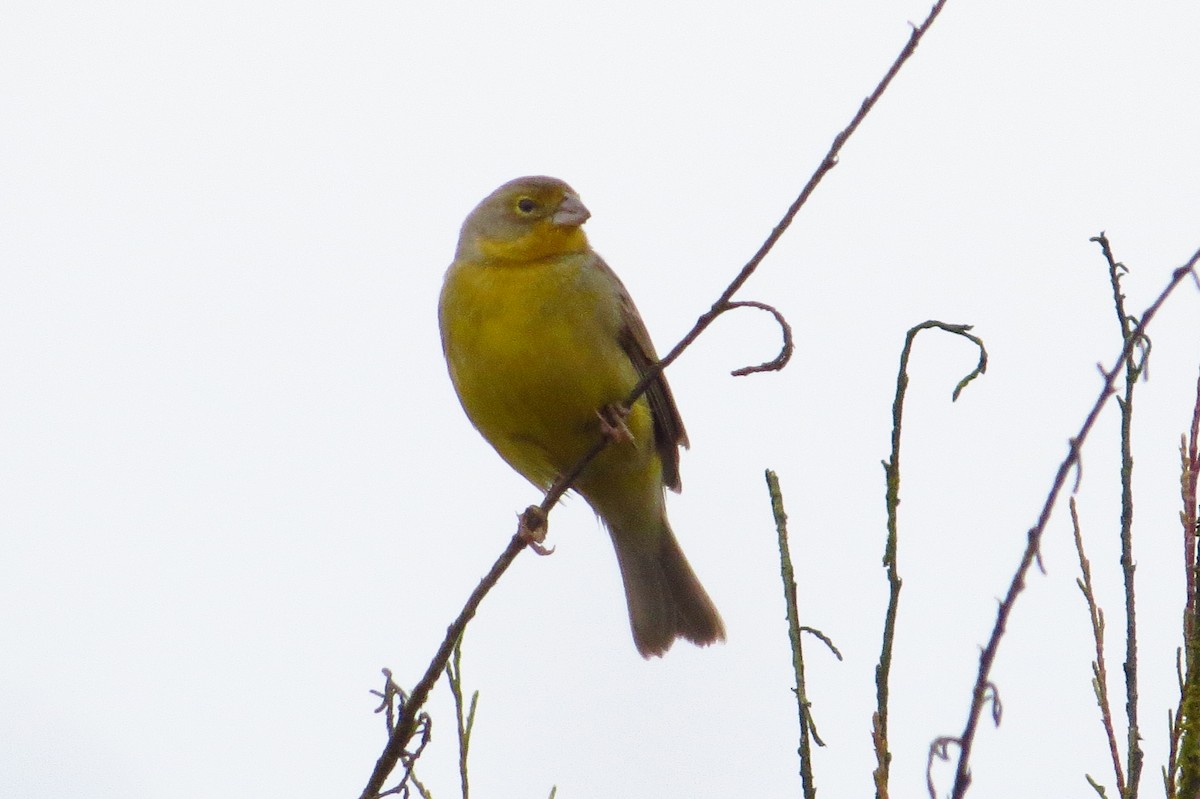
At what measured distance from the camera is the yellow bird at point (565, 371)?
4.38m

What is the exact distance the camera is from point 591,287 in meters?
4.65

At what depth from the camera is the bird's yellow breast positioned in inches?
171

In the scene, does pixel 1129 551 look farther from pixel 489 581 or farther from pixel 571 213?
pixel 571 213

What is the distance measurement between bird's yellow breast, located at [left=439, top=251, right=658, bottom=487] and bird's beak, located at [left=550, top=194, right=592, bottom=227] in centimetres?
13

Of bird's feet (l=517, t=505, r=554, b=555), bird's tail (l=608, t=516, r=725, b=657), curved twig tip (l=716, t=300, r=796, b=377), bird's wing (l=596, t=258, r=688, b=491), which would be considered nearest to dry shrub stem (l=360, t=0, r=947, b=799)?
curved twig tip (l=716, t=300, r=796, b=377)

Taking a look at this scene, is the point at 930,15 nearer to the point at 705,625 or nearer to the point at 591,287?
the point at 591,287

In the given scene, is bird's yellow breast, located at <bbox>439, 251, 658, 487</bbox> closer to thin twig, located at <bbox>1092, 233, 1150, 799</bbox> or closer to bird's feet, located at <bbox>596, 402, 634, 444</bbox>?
bird's feet, located at <bbox>596, 402, 634, 444</bbox>

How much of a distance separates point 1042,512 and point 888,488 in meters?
0.22

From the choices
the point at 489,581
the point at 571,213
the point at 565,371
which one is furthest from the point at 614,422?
the point at 489,581

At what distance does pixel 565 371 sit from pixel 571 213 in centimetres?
79

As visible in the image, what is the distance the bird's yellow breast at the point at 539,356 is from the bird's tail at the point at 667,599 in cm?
83

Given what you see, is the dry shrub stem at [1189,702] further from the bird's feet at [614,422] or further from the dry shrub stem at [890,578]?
the bird's feet at [614,422]

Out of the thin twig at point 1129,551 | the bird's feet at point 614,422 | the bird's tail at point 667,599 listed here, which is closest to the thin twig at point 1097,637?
the thin twig at point 1129,551

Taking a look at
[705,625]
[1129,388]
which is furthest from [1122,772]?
[705,625]
